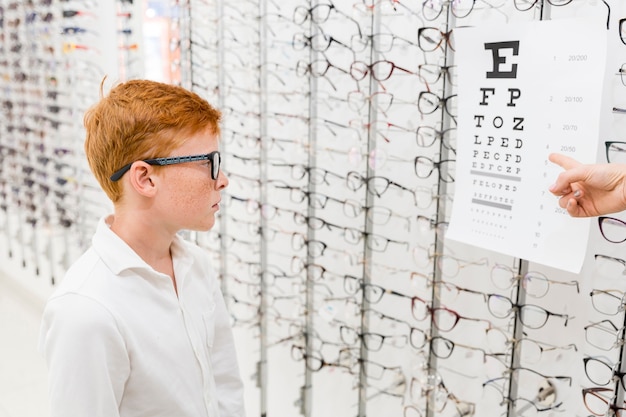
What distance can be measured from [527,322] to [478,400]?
0.32m

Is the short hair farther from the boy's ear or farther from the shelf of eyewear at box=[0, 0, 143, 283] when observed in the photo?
the shelf of eyewear at box=[0, 0, 143, 283]

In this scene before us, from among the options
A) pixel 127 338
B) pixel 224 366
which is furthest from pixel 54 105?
pixel 127 338

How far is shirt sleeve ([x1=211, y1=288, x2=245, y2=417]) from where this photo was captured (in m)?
1.57

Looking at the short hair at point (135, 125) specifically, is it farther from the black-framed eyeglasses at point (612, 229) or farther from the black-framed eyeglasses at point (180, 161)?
the black-framed eyeglasses at point (612, 229)

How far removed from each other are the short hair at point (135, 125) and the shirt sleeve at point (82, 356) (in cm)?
28

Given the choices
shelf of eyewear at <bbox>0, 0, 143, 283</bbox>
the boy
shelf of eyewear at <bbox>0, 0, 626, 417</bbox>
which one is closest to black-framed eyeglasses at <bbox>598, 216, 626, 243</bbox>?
shelf of eyewear at <bbox>0, 0, 626, 417</bbox>

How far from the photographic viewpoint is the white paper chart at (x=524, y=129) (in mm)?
1382

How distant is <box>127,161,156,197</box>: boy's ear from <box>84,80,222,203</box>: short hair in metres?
0.02

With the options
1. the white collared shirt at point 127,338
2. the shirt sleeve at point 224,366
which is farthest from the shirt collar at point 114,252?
the shirt sleeve at point 224,366

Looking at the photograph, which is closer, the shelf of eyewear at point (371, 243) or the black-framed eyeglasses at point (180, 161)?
the black-framed eyeglasses at point (180, 161)

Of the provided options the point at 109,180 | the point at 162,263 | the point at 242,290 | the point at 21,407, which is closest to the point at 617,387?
the point at 162,263

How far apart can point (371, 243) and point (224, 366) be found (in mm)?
675

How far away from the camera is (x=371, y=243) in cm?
204

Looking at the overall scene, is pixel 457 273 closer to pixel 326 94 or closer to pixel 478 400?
pixel 478 400
